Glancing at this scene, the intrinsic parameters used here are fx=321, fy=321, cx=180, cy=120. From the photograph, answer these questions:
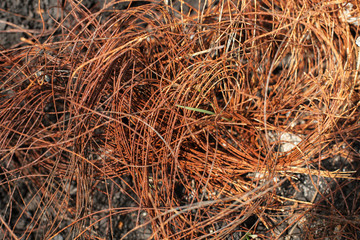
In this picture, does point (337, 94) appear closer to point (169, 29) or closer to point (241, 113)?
point (241, 113)

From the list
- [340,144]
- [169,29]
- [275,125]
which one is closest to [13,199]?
[169,29]

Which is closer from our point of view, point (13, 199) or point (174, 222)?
point (174, 222)

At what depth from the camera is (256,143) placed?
4.33ft

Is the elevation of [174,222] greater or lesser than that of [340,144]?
lesser

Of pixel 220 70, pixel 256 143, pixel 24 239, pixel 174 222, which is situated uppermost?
pixel 220 70

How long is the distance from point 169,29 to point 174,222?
0.75m

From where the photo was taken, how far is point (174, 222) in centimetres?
114

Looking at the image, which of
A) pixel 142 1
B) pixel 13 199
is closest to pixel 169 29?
pixel 142 1

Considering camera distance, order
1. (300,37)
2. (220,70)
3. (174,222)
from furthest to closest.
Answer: (300,37) → (220,70) → (174,222)

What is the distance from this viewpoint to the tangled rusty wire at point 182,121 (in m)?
1.17

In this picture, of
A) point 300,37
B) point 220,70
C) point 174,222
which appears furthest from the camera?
point 300,37

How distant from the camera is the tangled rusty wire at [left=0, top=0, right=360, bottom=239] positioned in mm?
1174

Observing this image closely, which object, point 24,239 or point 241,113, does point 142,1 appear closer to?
point 241,113

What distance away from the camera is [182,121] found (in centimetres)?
120
